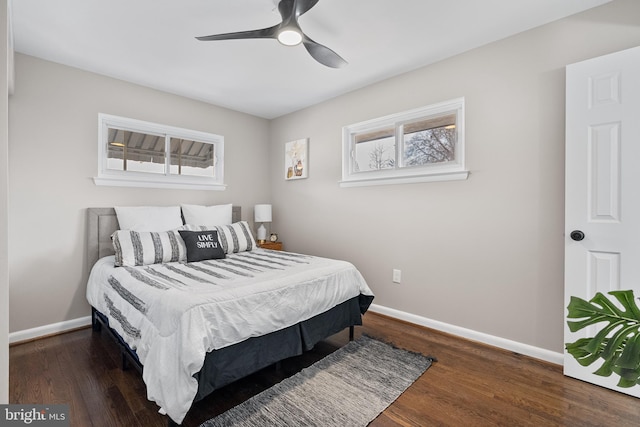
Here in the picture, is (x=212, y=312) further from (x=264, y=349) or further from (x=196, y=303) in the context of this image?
(x=264, y=349)

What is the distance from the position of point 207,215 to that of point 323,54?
2.17m

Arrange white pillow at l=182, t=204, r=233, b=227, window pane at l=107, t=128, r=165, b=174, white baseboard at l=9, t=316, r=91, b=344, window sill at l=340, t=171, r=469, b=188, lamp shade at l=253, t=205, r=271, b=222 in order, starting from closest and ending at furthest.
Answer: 1. white baseboard at l=9, t=316, r=91, b=344
2. window sill at l=340, t=171, r=469, b=188
3. window pane at l=107, t=128, r=165, b=174
4. white pillow at l=182, t=204, r=233, b=227
5. lamp shade at l=253, t=205, r=271, b=222

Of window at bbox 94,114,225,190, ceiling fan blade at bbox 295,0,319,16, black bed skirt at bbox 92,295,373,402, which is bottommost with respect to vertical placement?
black bed skirt at bbox 92,295,373,402

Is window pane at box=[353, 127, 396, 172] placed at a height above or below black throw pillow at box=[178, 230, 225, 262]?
above

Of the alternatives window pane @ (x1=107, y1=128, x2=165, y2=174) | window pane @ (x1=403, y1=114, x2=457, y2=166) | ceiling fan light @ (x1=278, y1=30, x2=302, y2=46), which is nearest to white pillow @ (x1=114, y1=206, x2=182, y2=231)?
window pane @ (x1=107, y1=128, x2=165, y2=174)

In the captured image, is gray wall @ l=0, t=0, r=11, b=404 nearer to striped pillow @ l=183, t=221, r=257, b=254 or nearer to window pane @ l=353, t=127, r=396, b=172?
striped pillow @ l=183, t=221, r=257, b=254

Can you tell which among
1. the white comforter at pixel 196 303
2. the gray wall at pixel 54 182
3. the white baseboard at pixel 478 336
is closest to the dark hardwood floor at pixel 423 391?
the white baseboard at pixel 478 336

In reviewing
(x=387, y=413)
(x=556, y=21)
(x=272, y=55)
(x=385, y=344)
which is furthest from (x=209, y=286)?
(x=556, y=21)

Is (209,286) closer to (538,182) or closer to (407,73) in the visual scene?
(538,182)

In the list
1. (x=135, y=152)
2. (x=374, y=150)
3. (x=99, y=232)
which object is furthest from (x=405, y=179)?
(x=99, y=232)

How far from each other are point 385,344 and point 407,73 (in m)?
2.54

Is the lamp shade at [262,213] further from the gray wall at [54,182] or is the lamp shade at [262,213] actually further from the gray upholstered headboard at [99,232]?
the gray upholstered headboard at [99,232]

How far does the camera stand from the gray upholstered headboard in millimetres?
2818

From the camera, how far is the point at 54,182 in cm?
267
